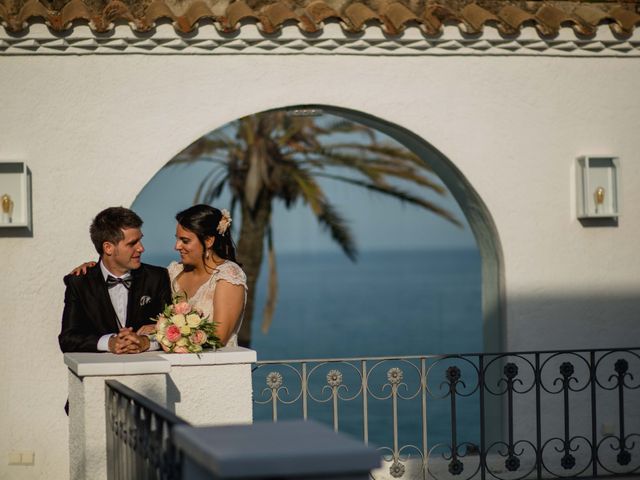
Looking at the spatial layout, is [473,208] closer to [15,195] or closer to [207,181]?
[15,195]

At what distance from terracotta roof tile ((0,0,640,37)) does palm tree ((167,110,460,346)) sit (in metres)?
7.89

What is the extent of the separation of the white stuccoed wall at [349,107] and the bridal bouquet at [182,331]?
2.64m

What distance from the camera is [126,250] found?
659 cm

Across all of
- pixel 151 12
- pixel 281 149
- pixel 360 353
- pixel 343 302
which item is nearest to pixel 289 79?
pixel 151 12

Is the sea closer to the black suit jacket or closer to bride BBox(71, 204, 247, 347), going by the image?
bride BBox(71, 204, 247, 347)

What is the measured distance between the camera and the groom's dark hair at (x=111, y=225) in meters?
6.58

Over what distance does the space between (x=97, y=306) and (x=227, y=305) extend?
743 mm

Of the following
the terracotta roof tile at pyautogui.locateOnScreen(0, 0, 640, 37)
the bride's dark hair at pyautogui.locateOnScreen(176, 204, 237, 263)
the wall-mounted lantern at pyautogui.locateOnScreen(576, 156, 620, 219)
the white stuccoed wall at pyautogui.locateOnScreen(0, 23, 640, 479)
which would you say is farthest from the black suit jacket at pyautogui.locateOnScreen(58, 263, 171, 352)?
the wall-mounted lantern at pyautogui.locateOnScreen(576, 156, 620, 219)

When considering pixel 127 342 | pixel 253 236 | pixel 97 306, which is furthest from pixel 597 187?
pixel 253 236

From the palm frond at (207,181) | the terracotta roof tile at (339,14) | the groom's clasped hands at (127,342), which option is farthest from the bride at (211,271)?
the palm frond at (207,181)

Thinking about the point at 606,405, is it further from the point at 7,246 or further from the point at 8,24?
the point at 8,24

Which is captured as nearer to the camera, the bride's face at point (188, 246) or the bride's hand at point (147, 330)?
the bride's hand at point (147, 330)

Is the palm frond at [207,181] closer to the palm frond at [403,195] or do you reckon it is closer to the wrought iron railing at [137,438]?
the palm frond at [403,195]

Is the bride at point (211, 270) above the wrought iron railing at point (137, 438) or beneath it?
above
